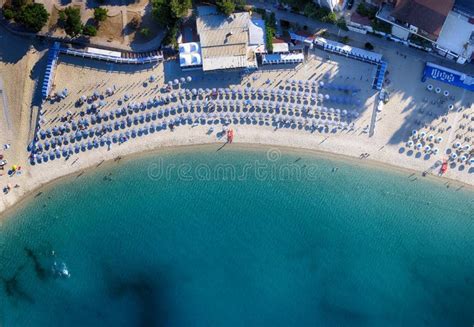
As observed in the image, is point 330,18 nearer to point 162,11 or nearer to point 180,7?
point 180,7

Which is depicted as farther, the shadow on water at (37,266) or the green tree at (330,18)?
the shadow on water at (37,266)

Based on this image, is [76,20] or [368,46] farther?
[368,46]

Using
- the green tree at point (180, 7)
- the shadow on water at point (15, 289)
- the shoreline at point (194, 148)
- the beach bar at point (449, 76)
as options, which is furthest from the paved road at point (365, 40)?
the shadow on water at point (15, 289)

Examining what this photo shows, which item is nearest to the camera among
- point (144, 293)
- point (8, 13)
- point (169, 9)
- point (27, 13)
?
point (27, 13)

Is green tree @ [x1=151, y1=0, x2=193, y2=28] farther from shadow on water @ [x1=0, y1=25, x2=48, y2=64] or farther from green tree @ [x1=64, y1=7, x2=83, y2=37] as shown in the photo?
shadow on water @ [x1=0, y1=25, x2=48, y2=64]

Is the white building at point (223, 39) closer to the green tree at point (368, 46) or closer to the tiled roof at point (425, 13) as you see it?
the green tree at point (368, 46)

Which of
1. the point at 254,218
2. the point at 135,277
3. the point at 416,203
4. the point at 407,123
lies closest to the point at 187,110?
the point at 254,218

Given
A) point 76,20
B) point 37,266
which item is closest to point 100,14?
point 76,20
